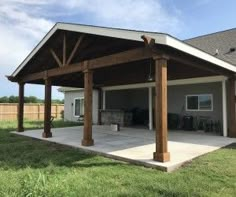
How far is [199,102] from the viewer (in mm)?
13344

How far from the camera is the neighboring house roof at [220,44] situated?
40.0 ft

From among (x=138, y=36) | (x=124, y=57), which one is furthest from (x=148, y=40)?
(x=124, y=57)

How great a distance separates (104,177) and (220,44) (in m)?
10.9

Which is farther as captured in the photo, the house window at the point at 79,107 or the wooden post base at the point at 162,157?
the house window at the point at 79,107

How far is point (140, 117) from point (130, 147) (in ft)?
27.3

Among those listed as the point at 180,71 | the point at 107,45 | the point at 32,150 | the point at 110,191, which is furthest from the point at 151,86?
the point at 110,191

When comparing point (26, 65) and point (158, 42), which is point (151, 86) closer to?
point (26, 65)

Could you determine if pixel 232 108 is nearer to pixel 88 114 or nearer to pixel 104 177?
pixel 88 114

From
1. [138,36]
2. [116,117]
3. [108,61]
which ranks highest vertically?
[138,36]

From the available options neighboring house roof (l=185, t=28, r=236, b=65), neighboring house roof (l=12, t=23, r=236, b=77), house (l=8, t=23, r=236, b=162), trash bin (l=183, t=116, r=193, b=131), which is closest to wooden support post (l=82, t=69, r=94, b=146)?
house (l=8, t=23, r=236, b=162)

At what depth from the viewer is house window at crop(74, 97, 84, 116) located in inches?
786

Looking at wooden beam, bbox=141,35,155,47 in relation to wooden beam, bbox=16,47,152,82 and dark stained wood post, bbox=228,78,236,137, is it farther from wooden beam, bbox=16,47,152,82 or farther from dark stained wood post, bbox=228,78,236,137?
dark stained wood post, bbox=228,78,236,137

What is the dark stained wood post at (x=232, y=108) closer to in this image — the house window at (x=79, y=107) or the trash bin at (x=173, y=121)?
the trash bin at (x=173, y=121)

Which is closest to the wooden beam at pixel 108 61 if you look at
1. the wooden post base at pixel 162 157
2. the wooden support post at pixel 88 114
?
the wooden support post at pixel 88 114
